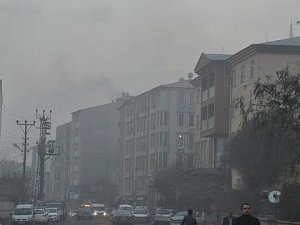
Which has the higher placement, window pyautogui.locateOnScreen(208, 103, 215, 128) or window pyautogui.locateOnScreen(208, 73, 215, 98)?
window pyautogui.locateOnScreen(208, 73, 215, 98)

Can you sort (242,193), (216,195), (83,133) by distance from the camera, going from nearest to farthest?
(242,193), (216,195), (83,133)

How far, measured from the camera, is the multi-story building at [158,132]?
397ft

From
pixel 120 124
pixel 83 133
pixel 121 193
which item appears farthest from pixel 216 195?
pixel 83 133

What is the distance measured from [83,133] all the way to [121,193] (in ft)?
109

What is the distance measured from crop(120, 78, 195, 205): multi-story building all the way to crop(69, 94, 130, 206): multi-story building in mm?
26995

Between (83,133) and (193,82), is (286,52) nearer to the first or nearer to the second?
(193,82)

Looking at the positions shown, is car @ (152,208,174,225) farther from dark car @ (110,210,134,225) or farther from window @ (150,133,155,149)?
window @ (150,133,155,149)

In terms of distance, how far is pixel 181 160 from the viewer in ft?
286

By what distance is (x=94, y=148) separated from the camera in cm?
17075

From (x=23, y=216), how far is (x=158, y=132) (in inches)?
2613

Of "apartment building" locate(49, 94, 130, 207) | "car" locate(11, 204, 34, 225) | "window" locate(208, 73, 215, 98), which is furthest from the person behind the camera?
"apartment building" locate(49, 94, 130, 207)

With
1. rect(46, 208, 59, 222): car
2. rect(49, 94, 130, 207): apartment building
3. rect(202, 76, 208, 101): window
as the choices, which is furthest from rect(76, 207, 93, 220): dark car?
rect(49, 94, 130, 207): apartment building

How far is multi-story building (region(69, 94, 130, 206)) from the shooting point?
165 m

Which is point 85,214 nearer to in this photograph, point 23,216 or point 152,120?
point 23,216
